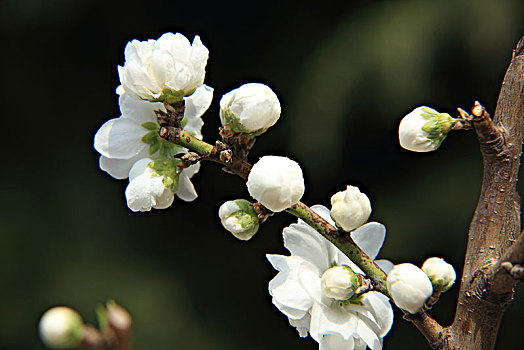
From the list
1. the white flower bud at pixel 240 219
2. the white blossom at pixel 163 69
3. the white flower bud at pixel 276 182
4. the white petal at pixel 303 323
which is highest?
the white blossom at pixel 163 69

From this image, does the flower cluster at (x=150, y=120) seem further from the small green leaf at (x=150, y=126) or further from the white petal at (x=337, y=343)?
the white petal at (x=337, y=343)

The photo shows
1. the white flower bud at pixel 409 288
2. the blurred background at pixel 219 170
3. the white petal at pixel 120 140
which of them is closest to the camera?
the white flower bud at pixel 409 288

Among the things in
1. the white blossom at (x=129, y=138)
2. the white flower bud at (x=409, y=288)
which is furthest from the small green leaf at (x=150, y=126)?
the white flower bud at (x=409, y=288)

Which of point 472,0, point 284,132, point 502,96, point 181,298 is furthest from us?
point 181,298

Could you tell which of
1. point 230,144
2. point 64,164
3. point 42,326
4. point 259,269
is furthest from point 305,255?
point 64,164

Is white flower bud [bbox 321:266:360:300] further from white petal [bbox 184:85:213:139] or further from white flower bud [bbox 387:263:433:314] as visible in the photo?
white petal [bbox 184:85:213:139]

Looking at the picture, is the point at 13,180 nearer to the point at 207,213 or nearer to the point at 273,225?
the point at 207,213

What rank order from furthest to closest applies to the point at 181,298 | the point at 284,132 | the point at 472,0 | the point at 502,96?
the point at 181,298 < the point at 284,132 < the point at 472,0 < the point at 502,96
